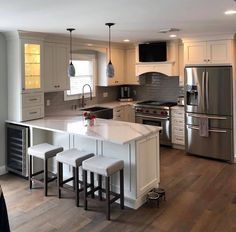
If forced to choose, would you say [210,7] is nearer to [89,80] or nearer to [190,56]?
[190,56]

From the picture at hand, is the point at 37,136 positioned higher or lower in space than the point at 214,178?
higher

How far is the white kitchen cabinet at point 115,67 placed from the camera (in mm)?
6900

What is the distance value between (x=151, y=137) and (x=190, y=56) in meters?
2.56

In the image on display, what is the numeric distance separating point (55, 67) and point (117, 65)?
83.8 inches

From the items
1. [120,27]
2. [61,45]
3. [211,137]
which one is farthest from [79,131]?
[211,137]

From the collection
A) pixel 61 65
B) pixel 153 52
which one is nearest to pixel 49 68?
pixel 61 65

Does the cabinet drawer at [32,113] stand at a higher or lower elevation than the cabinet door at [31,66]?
lower

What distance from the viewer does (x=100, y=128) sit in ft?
14.0

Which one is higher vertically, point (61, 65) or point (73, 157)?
point (61, 65)

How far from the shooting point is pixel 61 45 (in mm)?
5535

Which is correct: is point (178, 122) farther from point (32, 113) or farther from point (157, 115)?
point (32, 113)

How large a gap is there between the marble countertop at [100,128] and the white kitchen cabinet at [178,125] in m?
2.11

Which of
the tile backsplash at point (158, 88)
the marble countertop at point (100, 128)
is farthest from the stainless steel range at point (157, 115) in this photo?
the marble countertop at point (100, 128)

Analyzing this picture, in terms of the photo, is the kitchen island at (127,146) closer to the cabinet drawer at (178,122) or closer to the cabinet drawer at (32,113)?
the cabinet drawer at (32,113)
